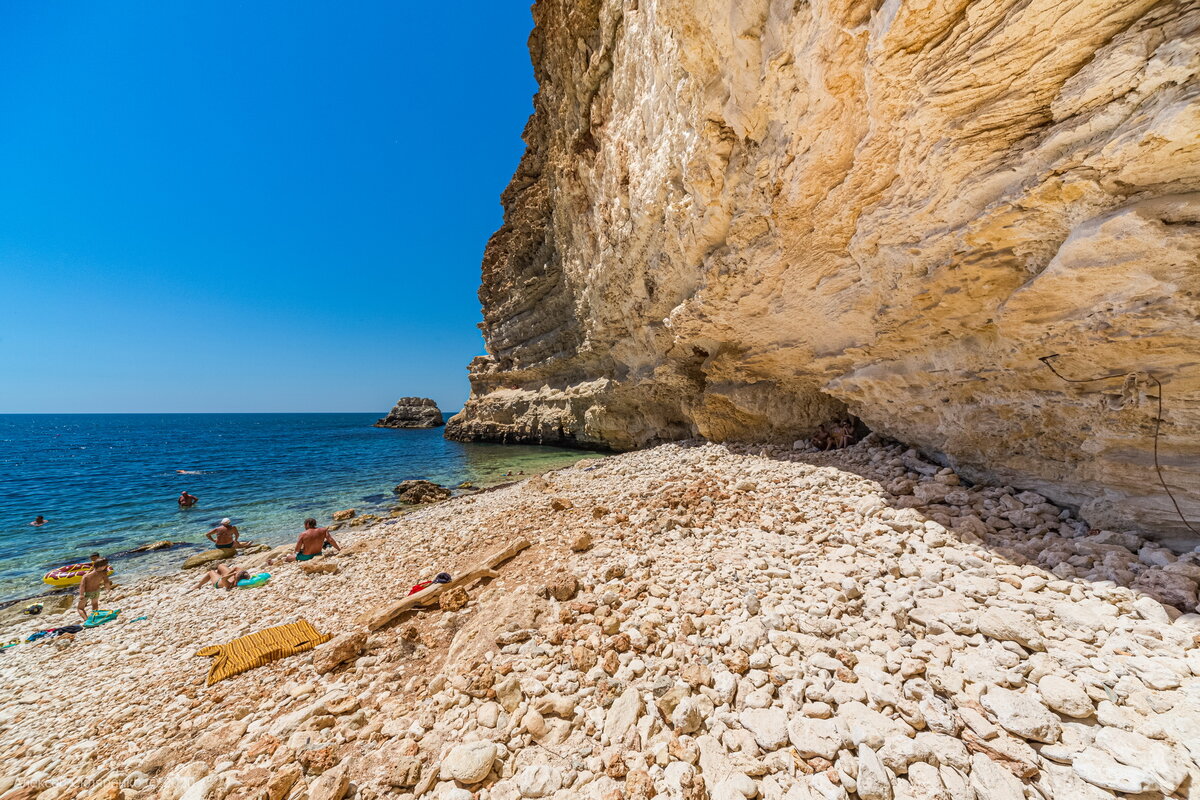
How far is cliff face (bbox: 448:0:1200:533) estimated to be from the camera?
3203 millimetres

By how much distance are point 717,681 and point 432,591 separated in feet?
12.0

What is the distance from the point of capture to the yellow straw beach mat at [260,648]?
4328 mm

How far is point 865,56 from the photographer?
4.45 m

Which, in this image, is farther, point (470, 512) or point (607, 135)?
point (607, 135)

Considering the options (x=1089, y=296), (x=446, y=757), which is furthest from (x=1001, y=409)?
(x=446, y=757)

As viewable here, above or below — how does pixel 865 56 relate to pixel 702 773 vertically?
above

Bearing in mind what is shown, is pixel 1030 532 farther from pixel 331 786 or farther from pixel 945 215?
pixel 331 786

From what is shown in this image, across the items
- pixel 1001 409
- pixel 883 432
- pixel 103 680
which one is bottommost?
pixel 103 680

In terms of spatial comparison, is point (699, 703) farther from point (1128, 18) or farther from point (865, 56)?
point (865, 56)

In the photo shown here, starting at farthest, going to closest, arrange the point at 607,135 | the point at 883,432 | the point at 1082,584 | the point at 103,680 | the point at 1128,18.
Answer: the point at 607,135 < the point at 883,432 < the point at 103,680 < the point at 1082,584 < the point at 1128,18

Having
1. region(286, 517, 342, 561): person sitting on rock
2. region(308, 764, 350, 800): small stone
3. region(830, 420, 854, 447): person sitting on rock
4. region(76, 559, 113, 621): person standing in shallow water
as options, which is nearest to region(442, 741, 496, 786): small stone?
region(308, 764, 350, 800): small stone

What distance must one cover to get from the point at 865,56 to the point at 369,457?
31287 mm

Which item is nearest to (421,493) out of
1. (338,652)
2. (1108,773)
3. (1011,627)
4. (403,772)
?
Result: (338,652)

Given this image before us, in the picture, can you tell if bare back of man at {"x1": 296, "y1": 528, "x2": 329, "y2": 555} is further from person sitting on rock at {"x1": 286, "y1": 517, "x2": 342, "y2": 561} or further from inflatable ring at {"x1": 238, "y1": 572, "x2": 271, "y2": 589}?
inflatable ring at {"x1": 238, "y1": 572, "x2": 271, "y2": 589}
